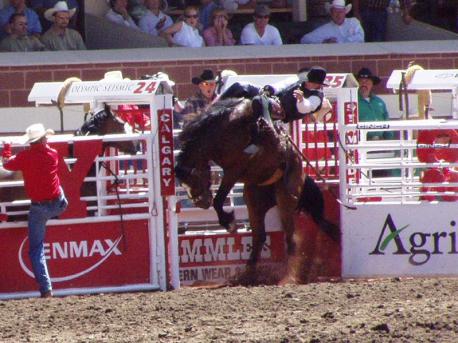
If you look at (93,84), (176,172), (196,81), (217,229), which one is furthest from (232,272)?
(196,81)

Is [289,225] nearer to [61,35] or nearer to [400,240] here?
[400,240]

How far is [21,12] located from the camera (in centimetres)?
1708

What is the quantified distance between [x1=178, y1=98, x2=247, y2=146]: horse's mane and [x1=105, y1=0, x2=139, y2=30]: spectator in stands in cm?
658

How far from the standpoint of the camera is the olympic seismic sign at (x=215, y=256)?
472 inches

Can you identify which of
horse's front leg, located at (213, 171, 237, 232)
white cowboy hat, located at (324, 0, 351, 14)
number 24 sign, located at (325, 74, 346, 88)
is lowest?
horse's front leg, located at (213, 171, 237, 232)

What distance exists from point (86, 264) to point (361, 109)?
4180 millimetres

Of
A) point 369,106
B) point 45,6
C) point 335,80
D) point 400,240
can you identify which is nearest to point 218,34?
point 45,6

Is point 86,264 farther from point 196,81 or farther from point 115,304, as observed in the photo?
point 196,81

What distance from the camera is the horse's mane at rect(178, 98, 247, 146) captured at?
11.3m

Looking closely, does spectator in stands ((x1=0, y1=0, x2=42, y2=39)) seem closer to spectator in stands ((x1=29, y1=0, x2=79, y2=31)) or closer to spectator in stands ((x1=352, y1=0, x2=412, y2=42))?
spectator in stands ((x1=29, y1=0, x2=79, y2=31))

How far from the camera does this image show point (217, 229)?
40.1ft

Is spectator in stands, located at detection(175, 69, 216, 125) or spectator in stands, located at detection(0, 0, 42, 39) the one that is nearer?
spectator in stands, located at detection(175, 69, 216, 125)

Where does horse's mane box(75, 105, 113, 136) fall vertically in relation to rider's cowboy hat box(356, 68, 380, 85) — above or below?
above

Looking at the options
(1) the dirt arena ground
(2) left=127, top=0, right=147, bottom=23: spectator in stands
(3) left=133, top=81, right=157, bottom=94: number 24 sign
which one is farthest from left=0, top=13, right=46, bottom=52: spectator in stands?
(1) the dirt arena ground
